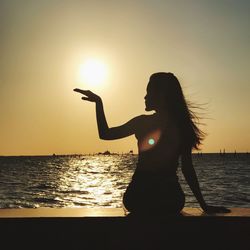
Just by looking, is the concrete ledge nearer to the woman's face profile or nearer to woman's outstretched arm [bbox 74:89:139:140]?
woman's outstretched arm [bbox 74:89:139:140]

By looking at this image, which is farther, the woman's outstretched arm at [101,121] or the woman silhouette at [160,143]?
the woman silhouette at [160,143]

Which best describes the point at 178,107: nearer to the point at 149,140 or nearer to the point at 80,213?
the point at 149,140

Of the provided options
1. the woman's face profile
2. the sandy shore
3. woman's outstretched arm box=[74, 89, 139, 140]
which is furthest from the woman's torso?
the sandy shore

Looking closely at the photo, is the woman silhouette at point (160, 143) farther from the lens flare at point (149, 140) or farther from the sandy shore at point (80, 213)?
the sandy shore at point (80, 213)

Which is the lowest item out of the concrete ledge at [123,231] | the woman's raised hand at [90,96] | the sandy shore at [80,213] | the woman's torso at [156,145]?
the concrete ledge at [123,231]

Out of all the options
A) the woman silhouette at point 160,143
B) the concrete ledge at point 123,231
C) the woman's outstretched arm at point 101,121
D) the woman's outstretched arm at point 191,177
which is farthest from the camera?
the woman's outstretched arm at point 191,177

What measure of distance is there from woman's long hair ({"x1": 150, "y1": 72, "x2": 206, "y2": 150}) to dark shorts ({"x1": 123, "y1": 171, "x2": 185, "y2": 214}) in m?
0.47

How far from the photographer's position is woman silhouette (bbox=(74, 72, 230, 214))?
3.92 m

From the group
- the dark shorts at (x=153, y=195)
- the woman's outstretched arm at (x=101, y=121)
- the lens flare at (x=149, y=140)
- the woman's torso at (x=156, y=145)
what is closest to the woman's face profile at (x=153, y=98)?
the woman's torso at (x=156, y=145)

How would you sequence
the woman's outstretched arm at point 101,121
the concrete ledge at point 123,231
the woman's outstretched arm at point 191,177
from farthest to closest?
1. the woman's outstretched arm at point 191,177
2. the woman's outstretched arm at point 101,121
3. the concrete ledge at point 123,231

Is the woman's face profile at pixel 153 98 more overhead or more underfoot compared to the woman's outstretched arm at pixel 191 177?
more overhead

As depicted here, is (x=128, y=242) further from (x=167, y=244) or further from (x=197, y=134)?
(x=197, y=134)

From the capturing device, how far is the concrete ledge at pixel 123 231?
3678 mm

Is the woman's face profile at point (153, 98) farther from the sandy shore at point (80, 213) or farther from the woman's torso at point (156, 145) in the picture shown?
the sandy shore at point (80, 213)
